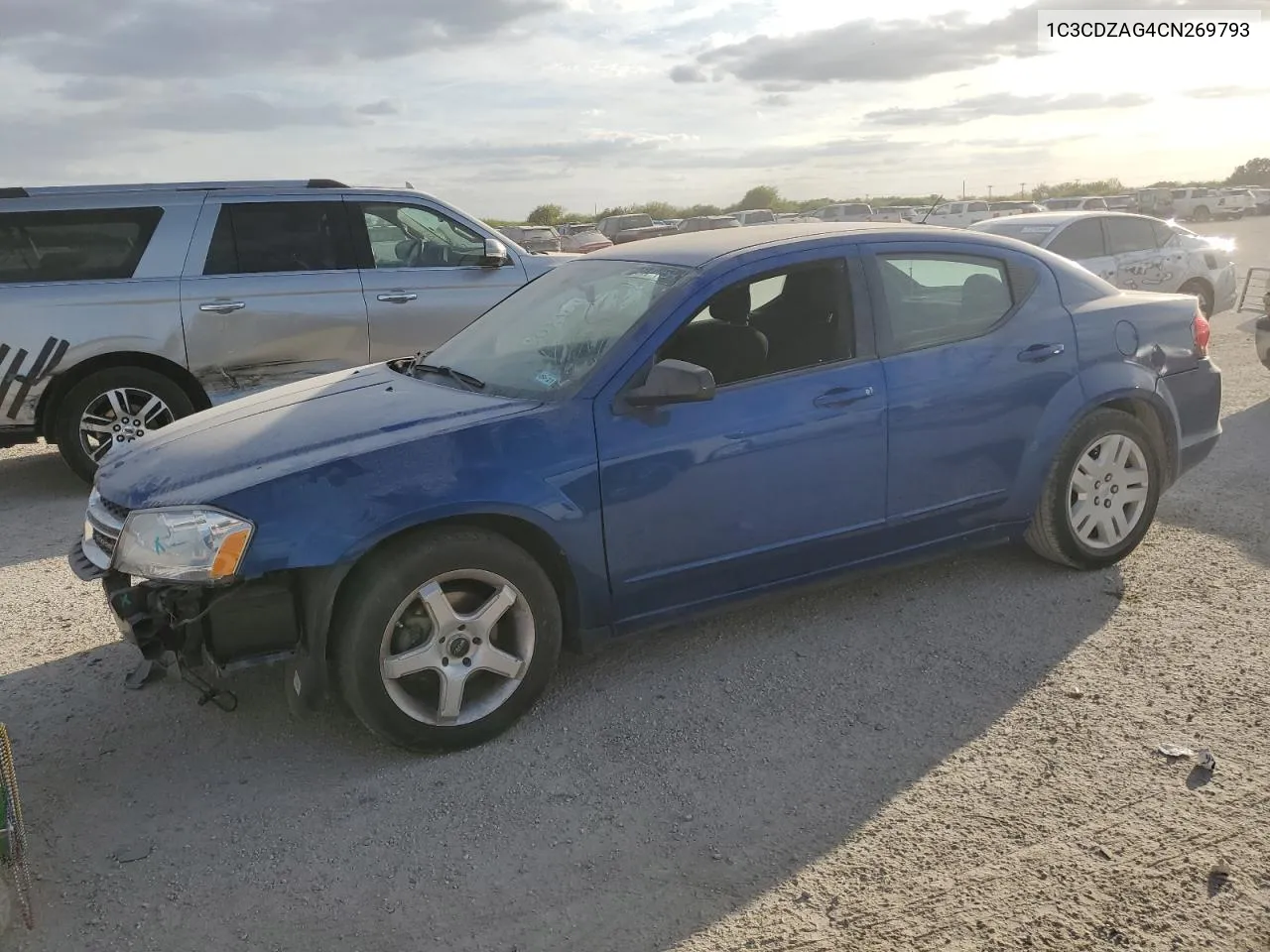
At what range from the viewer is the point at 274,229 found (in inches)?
303

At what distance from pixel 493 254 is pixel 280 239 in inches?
61.5

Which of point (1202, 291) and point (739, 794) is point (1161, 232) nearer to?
point (1202, 291)

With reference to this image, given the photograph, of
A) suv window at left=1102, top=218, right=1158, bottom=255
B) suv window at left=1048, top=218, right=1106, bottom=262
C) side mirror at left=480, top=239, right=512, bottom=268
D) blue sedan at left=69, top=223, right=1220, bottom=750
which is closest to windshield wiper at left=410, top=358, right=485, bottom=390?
blue sedan at left=69, top=223, right=1220, bottom=750

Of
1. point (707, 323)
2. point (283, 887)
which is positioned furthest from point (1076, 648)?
point (283, 887)

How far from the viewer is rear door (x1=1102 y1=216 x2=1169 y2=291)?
11.2m

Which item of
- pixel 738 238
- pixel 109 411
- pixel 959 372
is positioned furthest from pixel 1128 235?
pixel 109 411

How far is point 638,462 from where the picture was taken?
371cm

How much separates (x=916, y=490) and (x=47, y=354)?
5.72 metres

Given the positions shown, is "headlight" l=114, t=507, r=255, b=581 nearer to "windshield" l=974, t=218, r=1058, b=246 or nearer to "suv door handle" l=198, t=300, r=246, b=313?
"suv door handle" l=198, t=300, r=246, b=313

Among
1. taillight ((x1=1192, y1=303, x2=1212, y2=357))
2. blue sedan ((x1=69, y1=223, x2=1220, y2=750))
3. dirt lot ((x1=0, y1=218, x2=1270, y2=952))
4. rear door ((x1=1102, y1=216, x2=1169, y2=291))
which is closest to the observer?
dirt lot ((x1=0, y1=218, x2=1270, y2=952))

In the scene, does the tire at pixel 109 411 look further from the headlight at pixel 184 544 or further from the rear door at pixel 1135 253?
the rear door at pixel 1135 253

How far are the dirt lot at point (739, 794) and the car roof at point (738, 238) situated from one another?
1558 mm

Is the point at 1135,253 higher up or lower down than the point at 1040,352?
higher up

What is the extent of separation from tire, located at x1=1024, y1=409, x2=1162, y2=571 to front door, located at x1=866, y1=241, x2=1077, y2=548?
0.83 feet
